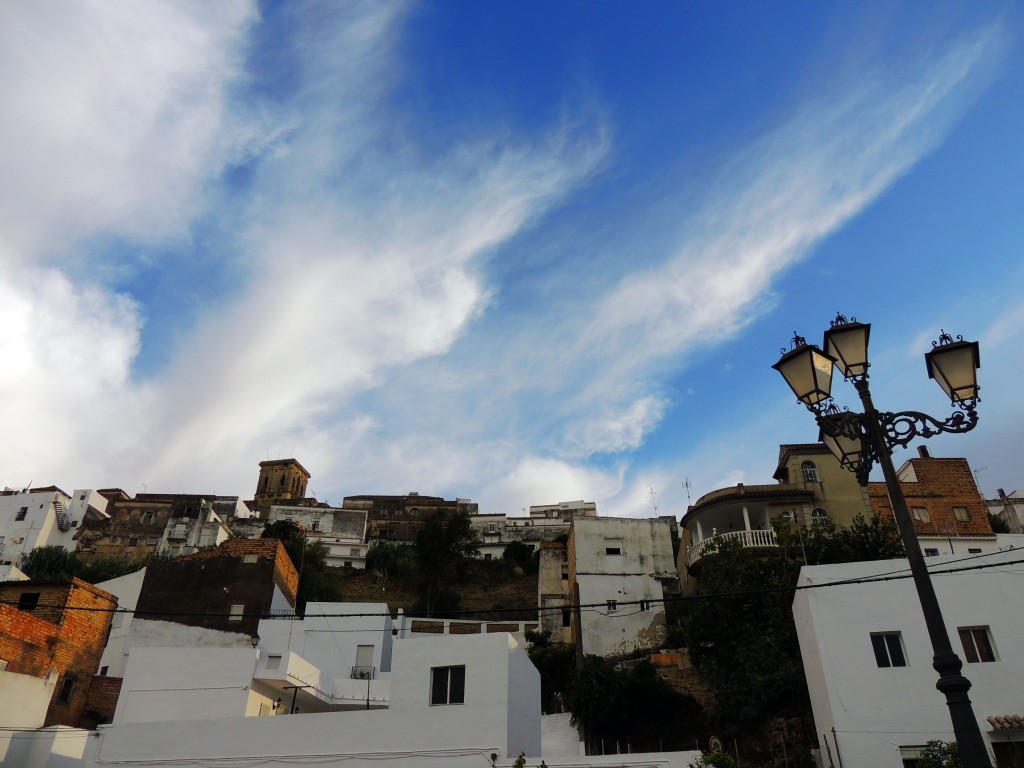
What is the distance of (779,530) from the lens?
110 ft

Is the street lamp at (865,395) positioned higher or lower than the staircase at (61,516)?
lower

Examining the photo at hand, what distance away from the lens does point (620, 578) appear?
40.2 meters

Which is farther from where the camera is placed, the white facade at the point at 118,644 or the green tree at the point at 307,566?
the green tree at the point at 307,566

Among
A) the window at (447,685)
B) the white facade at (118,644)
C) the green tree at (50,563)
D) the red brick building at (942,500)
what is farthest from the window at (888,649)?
the green tree at (50,563)

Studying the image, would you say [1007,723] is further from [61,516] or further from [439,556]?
[61,516]

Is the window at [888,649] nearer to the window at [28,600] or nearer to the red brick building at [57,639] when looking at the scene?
the red brick building at [57,639]

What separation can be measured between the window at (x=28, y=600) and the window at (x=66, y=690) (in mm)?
2902

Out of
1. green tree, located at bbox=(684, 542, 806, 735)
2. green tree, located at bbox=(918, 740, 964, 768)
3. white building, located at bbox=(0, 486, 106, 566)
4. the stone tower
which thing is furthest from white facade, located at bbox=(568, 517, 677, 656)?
the stone tower

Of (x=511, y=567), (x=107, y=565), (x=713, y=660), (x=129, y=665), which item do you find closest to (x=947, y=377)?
(x=713, y=660)

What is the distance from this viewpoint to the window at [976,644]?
18.2 metres

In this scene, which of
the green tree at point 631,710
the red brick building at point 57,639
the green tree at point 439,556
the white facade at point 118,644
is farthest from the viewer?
the green tree at point 439,556

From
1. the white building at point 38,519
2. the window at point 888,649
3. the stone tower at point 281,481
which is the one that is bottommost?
the window at point 888,649

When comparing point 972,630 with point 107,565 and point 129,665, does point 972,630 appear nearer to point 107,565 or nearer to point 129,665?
point 129,665

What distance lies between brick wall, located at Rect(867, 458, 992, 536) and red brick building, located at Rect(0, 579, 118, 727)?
3414 centimetres
